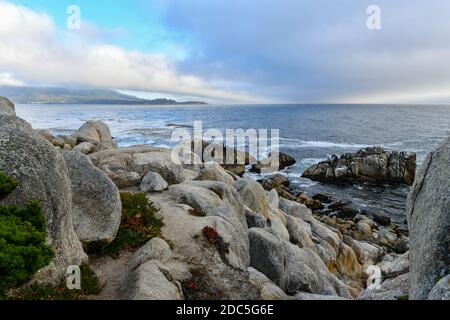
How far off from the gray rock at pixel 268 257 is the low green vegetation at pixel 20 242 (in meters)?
8.37

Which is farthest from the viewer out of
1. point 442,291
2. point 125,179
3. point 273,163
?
point 273,163

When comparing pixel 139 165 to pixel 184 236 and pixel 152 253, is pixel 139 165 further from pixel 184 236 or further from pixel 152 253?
pixel 152 253

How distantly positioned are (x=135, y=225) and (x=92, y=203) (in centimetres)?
178

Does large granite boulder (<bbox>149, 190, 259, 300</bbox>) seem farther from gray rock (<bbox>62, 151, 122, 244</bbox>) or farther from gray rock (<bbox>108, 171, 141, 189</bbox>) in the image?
gray rock (<bbox>108, 171, 141, 189</bbox>)

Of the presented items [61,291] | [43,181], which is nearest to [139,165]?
[43,181]

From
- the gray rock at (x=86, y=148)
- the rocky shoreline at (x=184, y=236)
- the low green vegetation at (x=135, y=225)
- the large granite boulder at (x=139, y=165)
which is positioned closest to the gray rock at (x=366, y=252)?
the rocky shoreline at (x=184, y=236)

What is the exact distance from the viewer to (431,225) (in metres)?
8.87

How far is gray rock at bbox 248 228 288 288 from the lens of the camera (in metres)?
13.8

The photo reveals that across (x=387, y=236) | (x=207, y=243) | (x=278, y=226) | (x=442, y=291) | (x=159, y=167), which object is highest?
(x=159, y=167)

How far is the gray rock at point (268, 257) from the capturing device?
1376 centimetres

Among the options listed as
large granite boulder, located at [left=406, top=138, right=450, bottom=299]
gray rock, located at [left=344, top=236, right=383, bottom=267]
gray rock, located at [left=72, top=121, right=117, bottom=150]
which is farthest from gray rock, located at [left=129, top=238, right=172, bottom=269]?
gray rock, located at [left=72, top=121, right=117, bottom=150]

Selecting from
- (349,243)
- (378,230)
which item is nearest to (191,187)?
(349,243)

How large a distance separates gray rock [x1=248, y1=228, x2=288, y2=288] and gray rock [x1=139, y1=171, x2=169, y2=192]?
586cm

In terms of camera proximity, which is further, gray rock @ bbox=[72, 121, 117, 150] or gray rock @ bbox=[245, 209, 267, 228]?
gray rock @ bbox=[72, 121, 117, 150]
